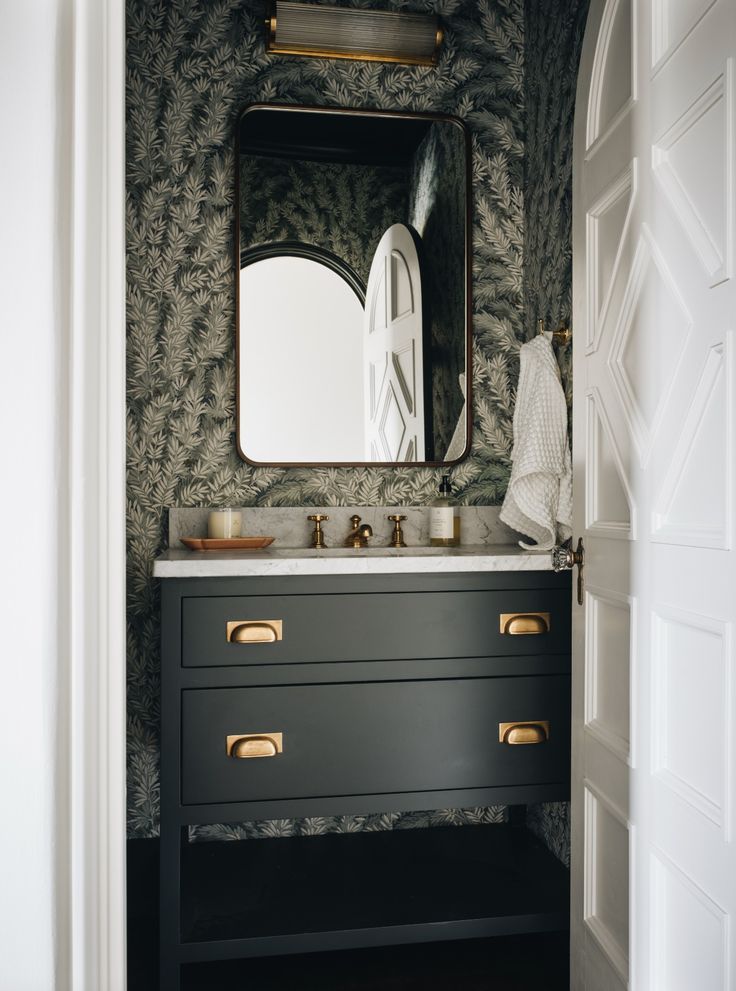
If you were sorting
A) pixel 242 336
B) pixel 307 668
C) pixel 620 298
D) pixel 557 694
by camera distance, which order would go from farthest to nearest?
1. pixel 242 336
2. pixel 557 694
3. pixel 307 668
4. pixel 620 298

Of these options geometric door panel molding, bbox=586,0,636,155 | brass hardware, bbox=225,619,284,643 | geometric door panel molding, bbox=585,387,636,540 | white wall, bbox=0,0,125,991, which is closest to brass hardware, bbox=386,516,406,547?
brass hardware, bbox=225,619,284,643

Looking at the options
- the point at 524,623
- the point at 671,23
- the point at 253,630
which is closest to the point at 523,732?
the point at 524,623

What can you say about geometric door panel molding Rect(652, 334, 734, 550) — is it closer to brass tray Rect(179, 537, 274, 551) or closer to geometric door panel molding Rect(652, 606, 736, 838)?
geometric door panel molding Rect(652, 606, 736, 838)

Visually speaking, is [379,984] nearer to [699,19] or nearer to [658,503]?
[658,503]

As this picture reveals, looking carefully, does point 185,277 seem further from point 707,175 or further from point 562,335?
point 707,175

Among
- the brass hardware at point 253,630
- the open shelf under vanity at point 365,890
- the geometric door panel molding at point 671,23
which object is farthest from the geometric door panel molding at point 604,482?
the open shelf under vanity at point 365,890

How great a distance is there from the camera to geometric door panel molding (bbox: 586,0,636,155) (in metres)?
1.47

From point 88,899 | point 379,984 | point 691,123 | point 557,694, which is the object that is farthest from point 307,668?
point 691,123

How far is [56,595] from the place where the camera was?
0.79 metres

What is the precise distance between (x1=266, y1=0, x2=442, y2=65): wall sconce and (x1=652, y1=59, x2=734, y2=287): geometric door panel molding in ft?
4.15

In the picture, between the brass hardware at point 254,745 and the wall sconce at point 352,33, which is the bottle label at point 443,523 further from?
the wall sconce at point 352,33

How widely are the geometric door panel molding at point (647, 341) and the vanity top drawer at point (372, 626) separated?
581 mm

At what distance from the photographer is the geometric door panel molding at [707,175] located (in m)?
1.11

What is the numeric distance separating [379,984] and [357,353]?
1643 millimetres
